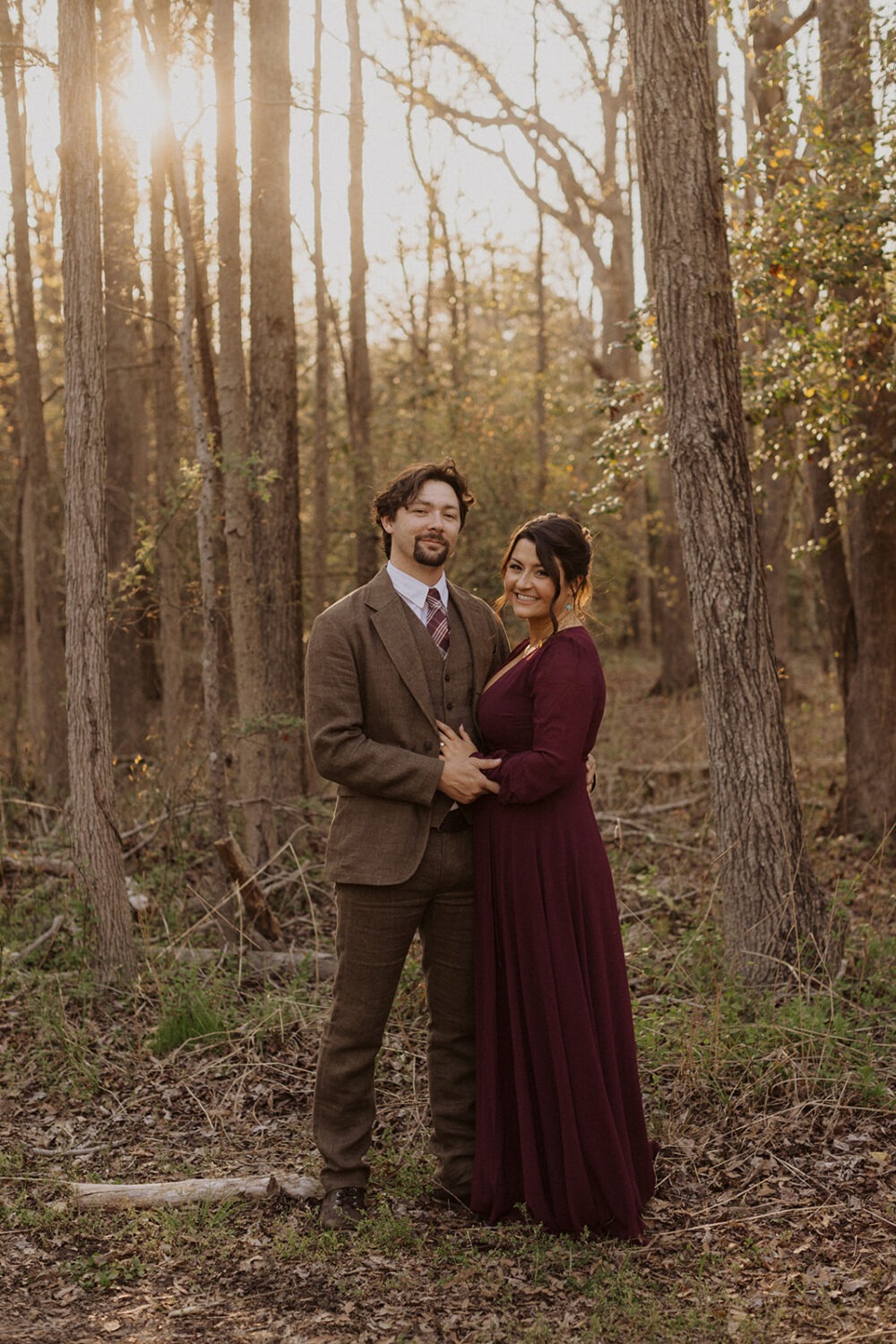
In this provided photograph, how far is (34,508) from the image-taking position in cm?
1218

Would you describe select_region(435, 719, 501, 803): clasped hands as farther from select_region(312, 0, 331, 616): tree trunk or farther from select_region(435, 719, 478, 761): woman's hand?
select_region(312, 0, 331, 616): tree trunk

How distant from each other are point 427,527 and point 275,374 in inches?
206

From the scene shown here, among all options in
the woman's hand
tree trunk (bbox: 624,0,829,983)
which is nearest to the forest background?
tree trunk (bbox: 624,0,829,983)

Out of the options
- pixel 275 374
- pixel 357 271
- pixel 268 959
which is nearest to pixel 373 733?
pixel 268 959

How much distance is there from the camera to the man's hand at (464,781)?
3916 mm

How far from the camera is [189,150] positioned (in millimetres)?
8891

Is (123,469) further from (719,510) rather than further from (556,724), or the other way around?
(556,724)

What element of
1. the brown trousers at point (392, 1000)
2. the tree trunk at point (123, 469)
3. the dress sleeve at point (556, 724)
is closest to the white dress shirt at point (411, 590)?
the dress sleeve at point (556, 724)

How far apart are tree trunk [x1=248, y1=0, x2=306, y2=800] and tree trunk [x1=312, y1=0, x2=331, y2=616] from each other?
3.34 meters

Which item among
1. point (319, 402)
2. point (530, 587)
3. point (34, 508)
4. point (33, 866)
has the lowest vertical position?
point (33, 866)

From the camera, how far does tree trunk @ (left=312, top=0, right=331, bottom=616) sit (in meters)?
12.7

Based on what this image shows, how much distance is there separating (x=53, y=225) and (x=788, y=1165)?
14.3 m

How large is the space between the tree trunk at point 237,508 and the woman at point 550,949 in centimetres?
380

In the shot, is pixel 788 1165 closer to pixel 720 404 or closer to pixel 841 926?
pixel 841 926
